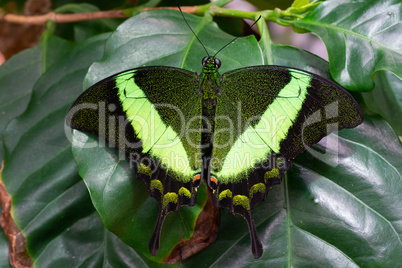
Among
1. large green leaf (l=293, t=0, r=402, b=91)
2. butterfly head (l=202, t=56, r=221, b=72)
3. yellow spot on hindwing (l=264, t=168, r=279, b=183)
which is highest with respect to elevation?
large green leaf (l=293, t=0, r=402, b=91)

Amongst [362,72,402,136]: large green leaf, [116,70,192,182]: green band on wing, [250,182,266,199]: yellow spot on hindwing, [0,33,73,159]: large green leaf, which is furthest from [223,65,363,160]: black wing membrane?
[0,33,73,159]: large green leaf

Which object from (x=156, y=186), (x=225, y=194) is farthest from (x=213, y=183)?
(x=156, y=186)

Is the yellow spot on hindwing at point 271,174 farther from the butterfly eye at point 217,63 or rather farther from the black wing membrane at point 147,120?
the butterfly eye at point 217,63

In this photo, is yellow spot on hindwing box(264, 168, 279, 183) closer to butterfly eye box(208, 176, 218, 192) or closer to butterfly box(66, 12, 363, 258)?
butterfly box(66, 12, 363, 258)

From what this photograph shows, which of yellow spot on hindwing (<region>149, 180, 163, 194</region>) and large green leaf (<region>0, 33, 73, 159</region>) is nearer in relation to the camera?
yellow spot on hindwing (<region>149, 180, 163, 194</region>)

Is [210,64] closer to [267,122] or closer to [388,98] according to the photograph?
[267,122]

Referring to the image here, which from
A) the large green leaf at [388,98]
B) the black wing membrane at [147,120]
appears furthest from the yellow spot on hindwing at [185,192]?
the large green leaf at [388,98]

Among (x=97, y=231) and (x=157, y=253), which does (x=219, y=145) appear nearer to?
(x=157, y=253)

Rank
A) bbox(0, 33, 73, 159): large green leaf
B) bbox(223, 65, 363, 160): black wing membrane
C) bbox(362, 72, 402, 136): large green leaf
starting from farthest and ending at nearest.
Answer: bbox(0, 33, 73, 159): large green leaf
bbox(362, 72, 402, 136): large green leaf
bbox(223, 65, 363, 160): black wing membrane
